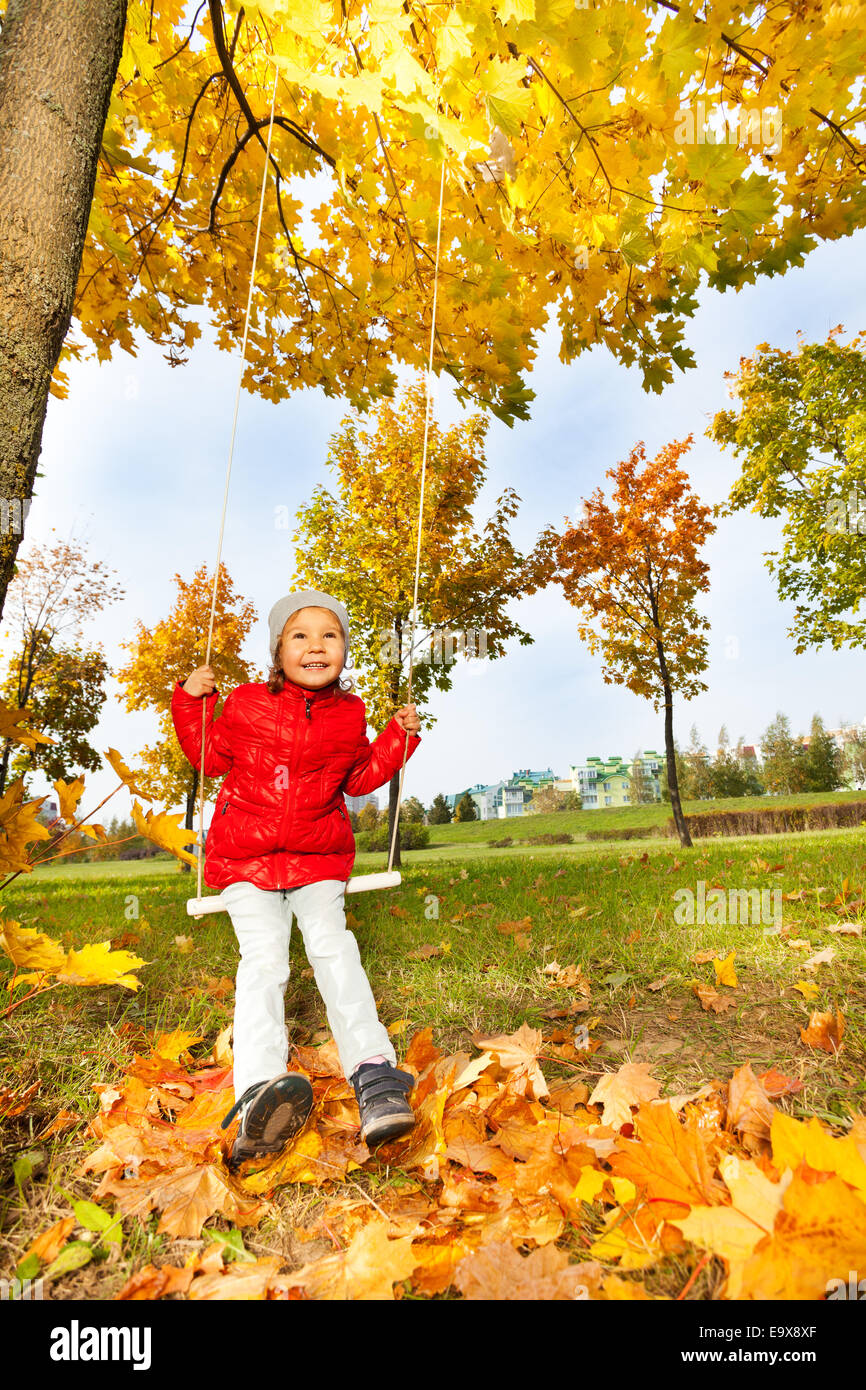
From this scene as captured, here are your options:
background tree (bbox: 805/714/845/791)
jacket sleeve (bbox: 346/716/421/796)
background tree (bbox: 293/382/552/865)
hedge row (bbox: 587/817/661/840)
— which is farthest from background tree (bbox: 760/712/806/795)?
jacket sleeve (bbox: 346/716/421/796)

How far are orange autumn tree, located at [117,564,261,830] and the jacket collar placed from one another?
11.0m

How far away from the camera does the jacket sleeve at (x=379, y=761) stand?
2.36 metres

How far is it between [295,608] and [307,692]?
1.04ft

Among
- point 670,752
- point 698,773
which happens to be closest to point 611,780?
point 698,773

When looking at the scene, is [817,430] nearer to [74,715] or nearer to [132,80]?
[132,80]

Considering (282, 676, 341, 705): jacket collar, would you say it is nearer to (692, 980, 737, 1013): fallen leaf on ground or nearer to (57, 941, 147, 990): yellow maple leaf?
(57, 941, 147, 990): yellow maple leaf

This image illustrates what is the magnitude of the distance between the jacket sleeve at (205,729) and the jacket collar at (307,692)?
206 mm

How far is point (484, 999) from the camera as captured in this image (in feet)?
8.80

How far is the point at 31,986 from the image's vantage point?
8.54 feet

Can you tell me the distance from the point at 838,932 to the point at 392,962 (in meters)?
2.22

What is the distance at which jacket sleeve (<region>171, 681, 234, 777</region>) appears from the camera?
2199 mm
